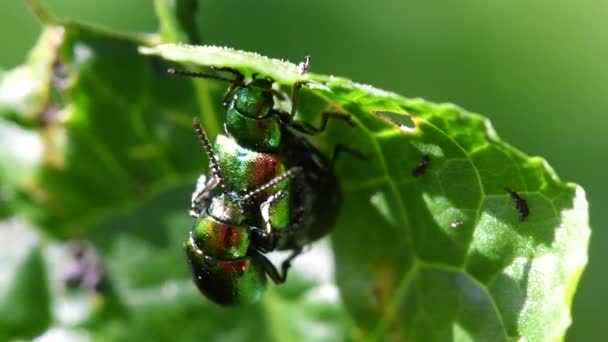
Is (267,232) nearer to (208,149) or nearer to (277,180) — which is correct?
(277,180)

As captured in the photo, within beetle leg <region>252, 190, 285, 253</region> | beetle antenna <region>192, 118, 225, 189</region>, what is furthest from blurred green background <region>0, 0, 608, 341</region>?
beetle leg <region>252, 190, 285, 253</region>

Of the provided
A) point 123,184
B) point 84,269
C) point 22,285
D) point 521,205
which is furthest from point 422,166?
point 22,285

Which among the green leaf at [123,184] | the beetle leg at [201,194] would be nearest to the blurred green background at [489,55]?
the green leaf at [123,184]

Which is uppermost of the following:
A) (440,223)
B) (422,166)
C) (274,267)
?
(422,166)

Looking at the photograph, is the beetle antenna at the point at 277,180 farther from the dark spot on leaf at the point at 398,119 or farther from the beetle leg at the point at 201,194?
the dark spot on leaf at the point at 398,119

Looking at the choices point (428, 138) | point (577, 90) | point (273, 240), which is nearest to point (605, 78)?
point (577, 90)

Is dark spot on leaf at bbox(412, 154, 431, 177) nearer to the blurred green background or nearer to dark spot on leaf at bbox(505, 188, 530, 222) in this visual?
dark spot on leaf at bbox(505, 188, 530, 222)
